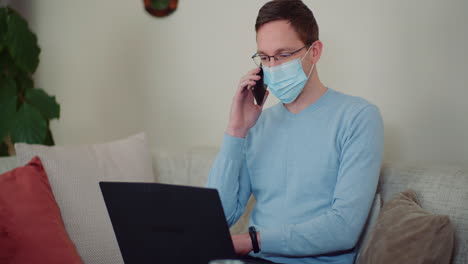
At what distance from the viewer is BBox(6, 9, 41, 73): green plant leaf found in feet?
8.13

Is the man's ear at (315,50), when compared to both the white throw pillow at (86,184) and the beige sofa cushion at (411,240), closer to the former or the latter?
the beige sofa cushion at (411,240)

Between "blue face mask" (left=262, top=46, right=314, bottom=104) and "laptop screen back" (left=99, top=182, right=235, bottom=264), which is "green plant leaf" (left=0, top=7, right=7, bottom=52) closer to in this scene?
"blue face mask" (left=262, top=46, right=314, bottom=104)

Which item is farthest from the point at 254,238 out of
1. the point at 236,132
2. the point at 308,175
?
the point at 236,132

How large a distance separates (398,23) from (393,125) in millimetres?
367

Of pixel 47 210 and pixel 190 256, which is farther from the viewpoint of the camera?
pixel 47 210

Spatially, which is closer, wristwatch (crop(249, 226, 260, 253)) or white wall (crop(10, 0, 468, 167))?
wristwatch (crop(249, 226, 260, 253))

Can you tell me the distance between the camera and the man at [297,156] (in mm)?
1428

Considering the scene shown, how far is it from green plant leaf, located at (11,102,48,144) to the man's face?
4.26 feet

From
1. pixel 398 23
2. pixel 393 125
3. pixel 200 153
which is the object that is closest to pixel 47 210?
pixel 200 153

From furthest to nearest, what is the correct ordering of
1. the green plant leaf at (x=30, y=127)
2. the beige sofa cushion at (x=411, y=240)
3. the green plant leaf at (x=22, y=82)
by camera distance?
the green plant leaf at (x=22, y=82) → the green plant leaf at (x=30, y=127) → the beige sofa cushion at (x=411, y=240)

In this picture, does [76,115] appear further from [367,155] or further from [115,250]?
[367,155]

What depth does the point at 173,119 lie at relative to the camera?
2604 millimetres

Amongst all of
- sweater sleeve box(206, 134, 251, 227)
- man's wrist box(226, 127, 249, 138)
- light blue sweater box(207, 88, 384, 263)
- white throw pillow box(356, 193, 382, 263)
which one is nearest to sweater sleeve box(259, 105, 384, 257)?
light blue sweater box(207, 88, 384, 263)

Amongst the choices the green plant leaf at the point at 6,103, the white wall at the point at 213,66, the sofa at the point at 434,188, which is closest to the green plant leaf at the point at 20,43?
the green plant leaf at the point at 6,103
